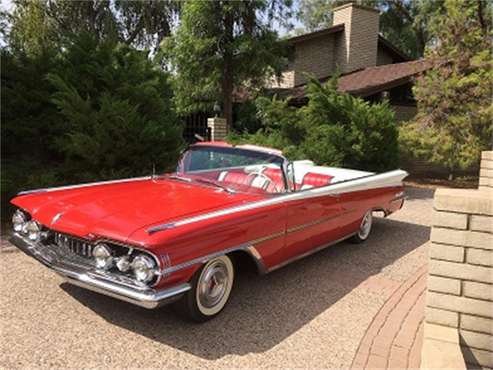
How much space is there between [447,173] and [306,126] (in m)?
6.56

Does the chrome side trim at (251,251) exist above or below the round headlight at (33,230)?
below

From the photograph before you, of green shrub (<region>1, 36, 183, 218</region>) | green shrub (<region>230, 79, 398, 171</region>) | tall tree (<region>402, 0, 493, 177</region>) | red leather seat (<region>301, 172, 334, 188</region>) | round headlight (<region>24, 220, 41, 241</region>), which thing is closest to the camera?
round headlight (<region>24, 220, 41, 241</region>)

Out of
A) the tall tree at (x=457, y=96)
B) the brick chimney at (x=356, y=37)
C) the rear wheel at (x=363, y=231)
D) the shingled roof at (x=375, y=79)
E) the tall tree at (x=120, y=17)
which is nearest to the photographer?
the rear wheel at (x=363, y=231)

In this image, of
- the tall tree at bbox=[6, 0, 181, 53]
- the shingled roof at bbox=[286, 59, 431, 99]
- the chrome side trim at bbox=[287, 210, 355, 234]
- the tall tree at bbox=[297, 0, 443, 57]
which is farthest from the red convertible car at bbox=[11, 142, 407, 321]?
the tall tree at bbox=[297, 0, 443, 57]

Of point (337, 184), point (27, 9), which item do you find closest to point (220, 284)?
point (337, 184)

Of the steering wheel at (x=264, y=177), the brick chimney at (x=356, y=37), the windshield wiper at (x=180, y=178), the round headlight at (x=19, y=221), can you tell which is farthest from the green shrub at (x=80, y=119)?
the brick chimney at (x=356, y=37)

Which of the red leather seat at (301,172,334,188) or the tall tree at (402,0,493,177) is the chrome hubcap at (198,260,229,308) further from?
the tall tree at (402,0,493,177)

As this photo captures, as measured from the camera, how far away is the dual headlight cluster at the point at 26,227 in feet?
12.1

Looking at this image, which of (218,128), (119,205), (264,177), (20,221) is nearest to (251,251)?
(264,177)

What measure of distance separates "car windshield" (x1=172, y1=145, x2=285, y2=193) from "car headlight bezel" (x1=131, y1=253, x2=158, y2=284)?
56.6 inches

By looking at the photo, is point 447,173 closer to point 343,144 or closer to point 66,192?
point 343,144

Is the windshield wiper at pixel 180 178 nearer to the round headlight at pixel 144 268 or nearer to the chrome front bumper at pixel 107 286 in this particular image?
the chrome front bumper at pixel 107 286

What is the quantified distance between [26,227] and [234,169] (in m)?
2.04

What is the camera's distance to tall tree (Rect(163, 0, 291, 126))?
42.2 feet
